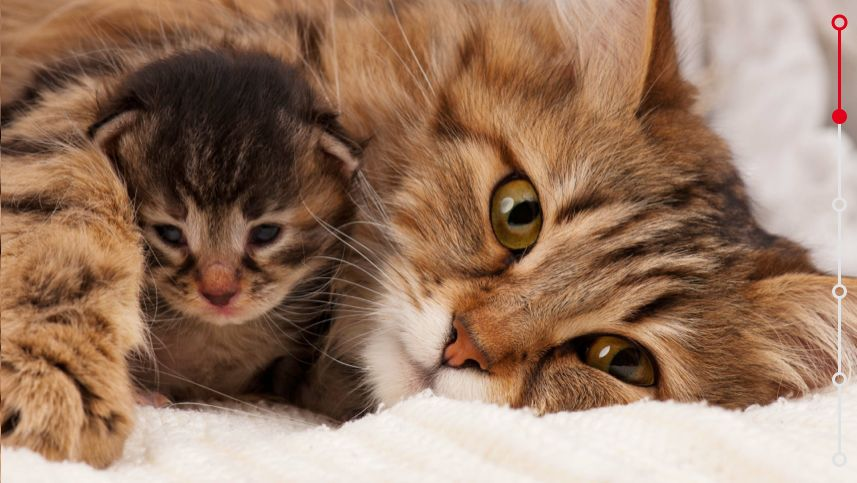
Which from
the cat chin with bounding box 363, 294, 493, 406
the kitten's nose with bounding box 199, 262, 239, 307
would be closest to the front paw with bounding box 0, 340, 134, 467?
the kitten's nose with bounding box 199, 262, 239, 307

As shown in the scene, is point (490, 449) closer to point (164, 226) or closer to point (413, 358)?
point (413, 358)

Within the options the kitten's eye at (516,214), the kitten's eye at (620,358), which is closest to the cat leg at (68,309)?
the kitten's eye at (516,214)

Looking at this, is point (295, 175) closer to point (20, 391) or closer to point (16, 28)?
point (20, 391)

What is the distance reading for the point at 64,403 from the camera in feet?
3.15

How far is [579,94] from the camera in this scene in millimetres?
1391

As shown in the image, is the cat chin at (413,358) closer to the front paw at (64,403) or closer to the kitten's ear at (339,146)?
the kitten's ear at (339,146)

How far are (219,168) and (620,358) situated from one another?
674 millimetres

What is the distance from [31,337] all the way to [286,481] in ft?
1.13

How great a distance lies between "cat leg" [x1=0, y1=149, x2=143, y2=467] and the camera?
954mm

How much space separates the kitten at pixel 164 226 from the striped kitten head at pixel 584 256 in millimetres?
164

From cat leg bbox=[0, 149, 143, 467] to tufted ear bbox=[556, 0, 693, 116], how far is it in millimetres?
752

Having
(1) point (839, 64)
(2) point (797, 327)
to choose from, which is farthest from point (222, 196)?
(1) point (839, 64)

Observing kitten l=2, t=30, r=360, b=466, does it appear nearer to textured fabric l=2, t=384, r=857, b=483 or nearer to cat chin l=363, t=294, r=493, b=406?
textured fabric l=2, t=384, r=857, b=483

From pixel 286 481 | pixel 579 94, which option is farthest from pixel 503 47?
pixel 286 481
